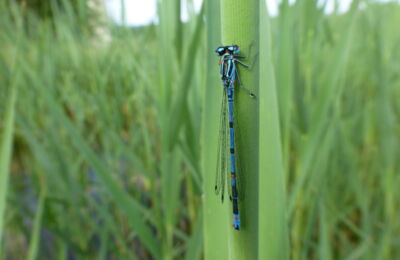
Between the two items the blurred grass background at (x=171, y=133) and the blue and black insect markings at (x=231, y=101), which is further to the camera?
the blurred grass background at (x=171, y=133)

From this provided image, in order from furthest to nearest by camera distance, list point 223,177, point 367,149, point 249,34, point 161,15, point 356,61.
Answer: point 356,61
point 367,149
point 161,15
point 223,177
point 249,34

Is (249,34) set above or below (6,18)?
below

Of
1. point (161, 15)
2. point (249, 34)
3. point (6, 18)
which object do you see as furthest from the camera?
point (6, 18)

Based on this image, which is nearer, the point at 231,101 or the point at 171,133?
the point at 231,101

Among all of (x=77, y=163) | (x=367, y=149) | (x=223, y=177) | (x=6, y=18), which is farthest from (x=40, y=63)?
(x=367, y=149)

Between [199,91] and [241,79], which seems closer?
[241,79]

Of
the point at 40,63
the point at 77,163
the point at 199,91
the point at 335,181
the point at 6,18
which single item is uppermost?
the point at 6,18

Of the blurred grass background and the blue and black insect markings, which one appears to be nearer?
the blue and black insect markings

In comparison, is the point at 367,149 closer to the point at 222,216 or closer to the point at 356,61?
the point at 356,61
